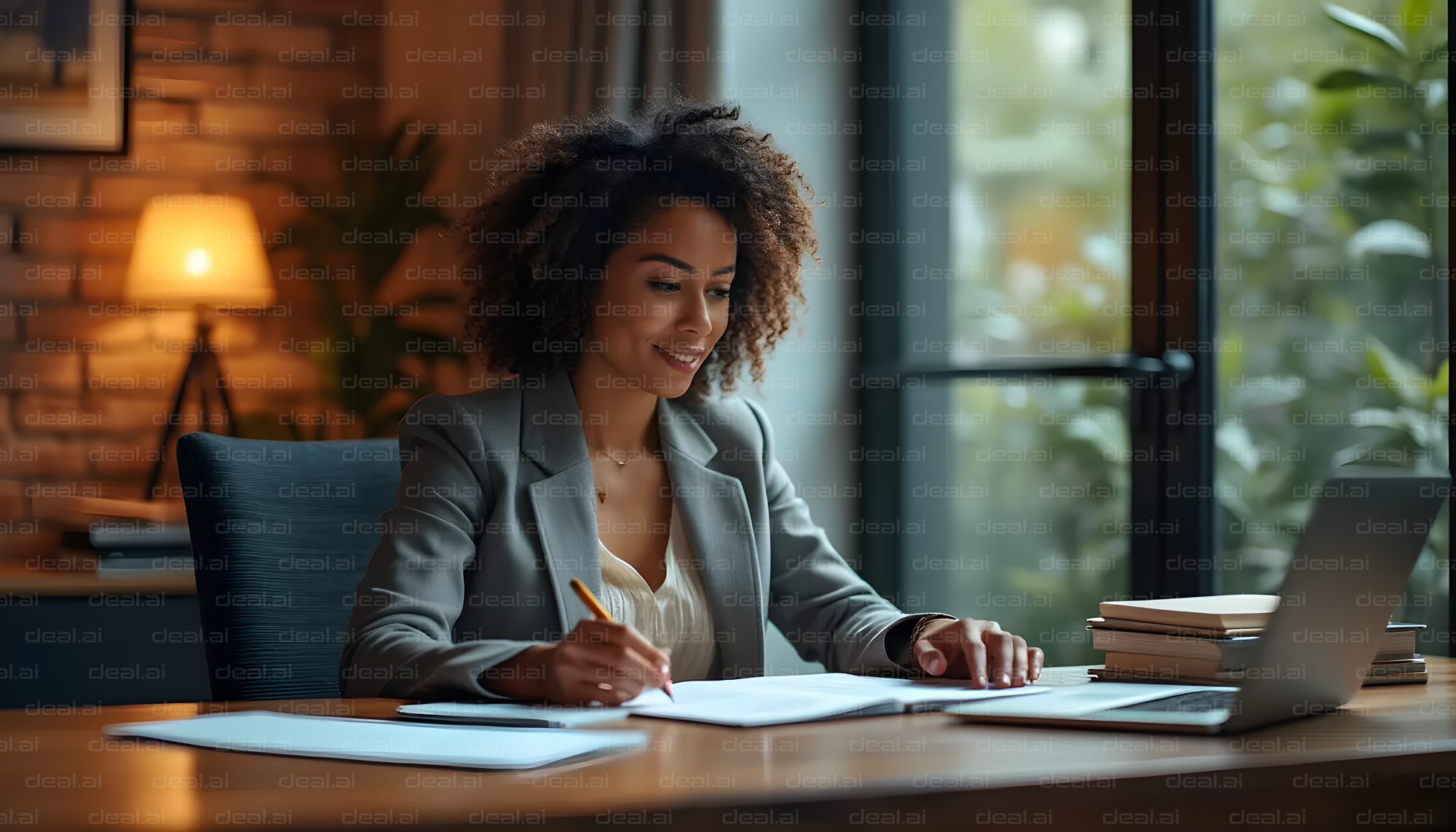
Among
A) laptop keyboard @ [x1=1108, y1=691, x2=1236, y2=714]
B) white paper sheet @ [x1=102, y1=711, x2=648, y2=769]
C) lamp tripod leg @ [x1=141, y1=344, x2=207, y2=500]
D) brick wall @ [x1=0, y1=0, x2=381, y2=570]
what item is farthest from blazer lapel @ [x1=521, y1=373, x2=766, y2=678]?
brick wall @ [x1=0, y1=0, x2=381, y2=570]

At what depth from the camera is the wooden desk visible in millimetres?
843

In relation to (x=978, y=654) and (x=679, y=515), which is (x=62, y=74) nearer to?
(x=679, y=515)

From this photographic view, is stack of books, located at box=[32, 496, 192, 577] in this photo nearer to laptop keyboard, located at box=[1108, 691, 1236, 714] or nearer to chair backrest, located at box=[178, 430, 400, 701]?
chair backrest, located at box=[178, 430, 400, 701]

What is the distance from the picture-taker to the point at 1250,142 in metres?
2.30

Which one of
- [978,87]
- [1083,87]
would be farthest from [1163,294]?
[978,87]

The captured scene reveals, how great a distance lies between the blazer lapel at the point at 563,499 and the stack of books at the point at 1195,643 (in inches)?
22.8

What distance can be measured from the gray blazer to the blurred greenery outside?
0.65 metres

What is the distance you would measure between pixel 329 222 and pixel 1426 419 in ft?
7.95

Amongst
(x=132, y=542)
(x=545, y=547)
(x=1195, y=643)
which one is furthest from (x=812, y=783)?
(x=132, y=542)

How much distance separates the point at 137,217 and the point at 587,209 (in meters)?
2.06

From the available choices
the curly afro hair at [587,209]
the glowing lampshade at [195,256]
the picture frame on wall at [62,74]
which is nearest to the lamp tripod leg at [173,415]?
the glowing lampshade at [195,256]

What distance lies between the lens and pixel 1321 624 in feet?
3.65

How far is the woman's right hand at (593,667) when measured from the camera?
3.94 ft

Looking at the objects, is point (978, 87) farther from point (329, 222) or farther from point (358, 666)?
point (358, 666)
